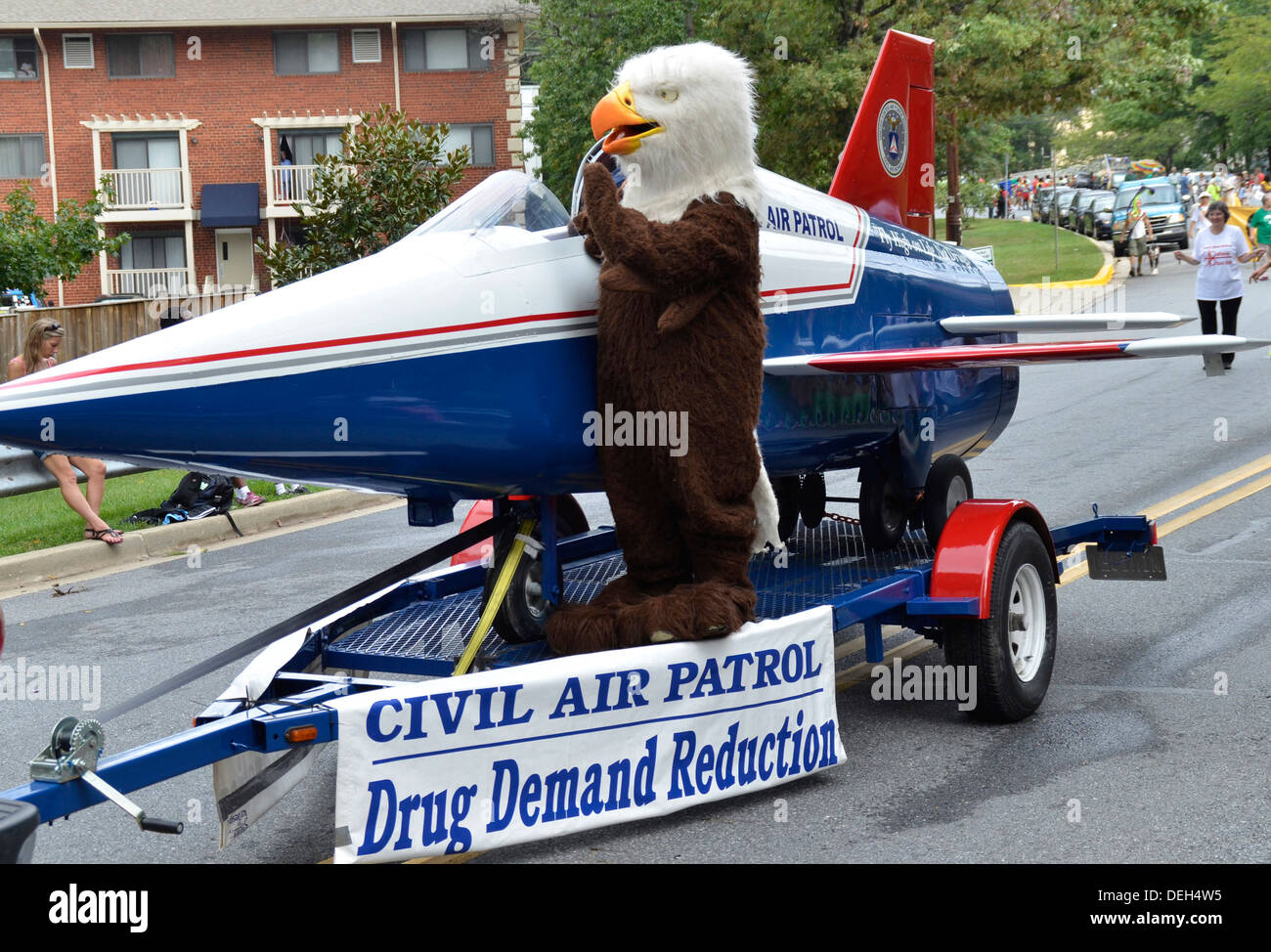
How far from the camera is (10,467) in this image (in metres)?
10.7

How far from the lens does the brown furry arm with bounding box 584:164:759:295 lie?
4730 millimetres

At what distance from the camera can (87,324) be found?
18.5 meters

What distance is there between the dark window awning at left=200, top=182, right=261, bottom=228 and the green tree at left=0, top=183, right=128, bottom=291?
1721 centimetres

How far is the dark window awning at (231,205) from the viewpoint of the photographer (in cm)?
3966

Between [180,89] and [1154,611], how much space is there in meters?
37.4

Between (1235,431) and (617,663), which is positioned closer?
(617,663)

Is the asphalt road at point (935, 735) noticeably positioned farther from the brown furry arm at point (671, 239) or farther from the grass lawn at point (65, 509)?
the brown furry arm at point (671, 239)

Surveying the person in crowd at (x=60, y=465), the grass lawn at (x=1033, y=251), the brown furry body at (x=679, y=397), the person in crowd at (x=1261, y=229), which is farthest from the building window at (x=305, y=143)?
the brown furry body at (x=679, y=397)

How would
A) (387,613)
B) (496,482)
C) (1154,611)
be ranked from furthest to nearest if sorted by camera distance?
1. (1154,611)
2. (387,613)
3. (496,482)

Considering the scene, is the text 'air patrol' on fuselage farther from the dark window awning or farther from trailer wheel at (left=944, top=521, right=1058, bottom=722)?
the dark window awning

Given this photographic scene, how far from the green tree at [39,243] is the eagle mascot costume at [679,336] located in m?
16.4
